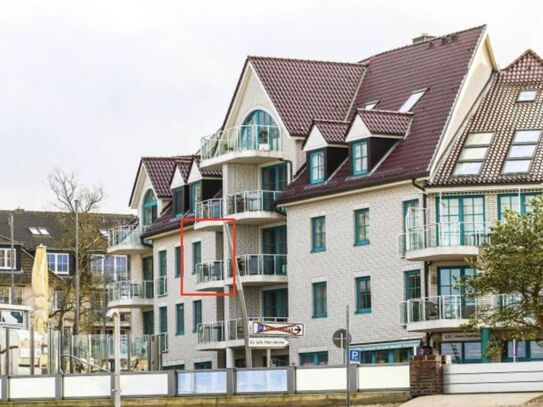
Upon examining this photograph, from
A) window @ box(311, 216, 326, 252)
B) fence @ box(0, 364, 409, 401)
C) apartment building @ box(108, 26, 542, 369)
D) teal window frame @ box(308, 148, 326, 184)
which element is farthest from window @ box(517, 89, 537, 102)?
fence @ box(0, 364, 409, 401)

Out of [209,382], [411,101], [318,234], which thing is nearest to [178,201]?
[318,234]

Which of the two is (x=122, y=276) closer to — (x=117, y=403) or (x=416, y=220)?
(x=416, y=220)

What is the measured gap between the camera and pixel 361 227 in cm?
7100

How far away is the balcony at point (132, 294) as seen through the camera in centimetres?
8781

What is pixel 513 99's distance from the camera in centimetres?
7044

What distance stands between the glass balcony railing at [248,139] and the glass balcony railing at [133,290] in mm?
11955

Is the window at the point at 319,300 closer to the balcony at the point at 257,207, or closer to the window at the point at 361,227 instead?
the window at the point at 361,227

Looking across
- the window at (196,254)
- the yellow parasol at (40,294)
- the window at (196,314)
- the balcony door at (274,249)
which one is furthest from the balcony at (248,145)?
the yellow parasol at (40,294)

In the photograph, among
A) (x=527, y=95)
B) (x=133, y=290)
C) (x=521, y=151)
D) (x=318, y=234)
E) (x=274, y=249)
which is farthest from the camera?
(x=133, y=290)

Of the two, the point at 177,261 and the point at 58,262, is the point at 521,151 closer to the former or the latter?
the point at 177,261

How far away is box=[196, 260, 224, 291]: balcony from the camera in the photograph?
77.7 m

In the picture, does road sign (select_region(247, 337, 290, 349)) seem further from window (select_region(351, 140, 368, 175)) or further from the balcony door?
the balcony door

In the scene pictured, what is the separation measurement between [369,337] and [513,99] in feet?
33.2

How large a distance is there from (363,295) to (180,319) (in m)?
15.2
